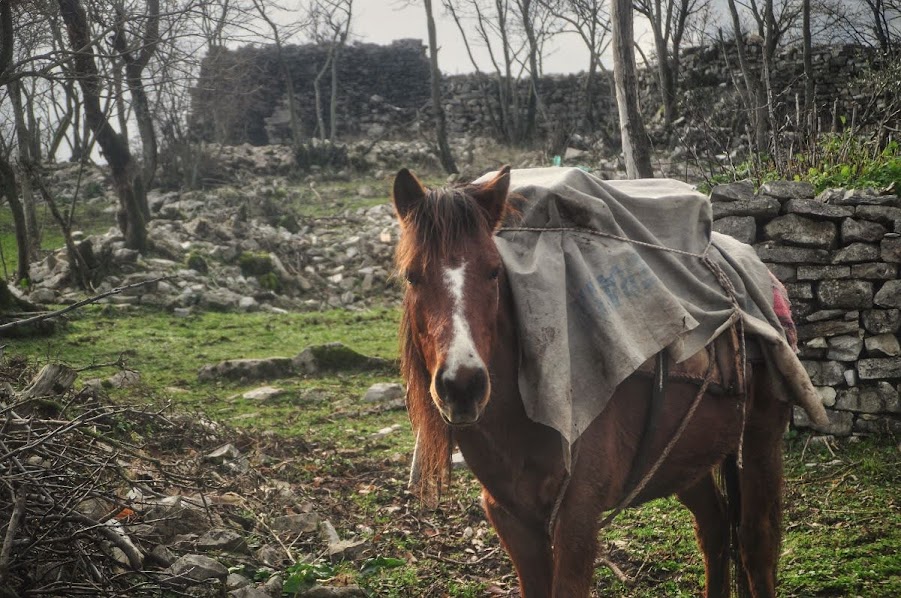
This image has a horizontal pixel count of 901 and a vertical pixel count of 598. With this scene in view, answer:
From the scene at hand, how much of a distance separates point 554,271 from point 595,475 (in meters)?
0.77

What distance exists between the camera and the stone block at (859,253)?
620 centimetres

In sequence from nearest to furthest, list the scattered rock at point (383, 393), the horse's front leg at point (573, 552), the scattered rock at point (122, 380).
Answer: the horse's front leg at point (573, 552) < the scattered rock at point (122, 380) < the scattered rock at point (383, 393)

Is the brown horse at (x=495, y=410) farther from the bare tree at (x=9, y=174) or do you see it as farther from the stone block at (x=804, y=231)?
the bare tree at (x=9, y=174)

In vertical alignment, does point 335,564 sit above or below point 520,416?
below

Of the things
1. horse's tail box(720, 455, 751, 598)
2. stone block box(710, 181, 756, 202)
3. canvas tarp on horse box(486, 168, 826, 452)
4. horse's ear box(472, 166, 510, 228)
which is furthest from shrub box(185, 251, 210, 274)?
horse's ear box(472, 166, 510, 228)

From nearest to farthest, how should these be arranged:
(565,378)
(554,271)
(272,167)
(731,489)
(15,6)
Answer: (565,378), (554,271), (731,489), (15,6), (272,167)

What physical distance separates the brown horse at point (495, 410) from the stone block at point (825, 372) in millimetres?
3489

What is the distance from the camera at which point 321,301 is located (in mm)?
12445

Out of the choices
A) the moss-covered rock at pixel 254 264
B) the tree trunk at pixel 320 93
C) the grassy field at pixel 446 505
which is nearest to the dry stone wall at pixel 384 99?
the tree trunk at pixel 320 93

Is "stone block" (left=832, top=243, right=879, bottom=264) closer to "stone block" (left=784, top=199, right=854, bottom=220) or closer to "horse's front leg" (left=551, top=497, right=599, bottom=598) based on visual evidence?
"stone block" (left=784, top=199, right=854, bottom=220)

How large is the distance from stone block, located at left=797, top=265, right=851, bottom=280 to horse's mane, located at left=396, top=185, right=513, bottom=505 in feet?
14.0

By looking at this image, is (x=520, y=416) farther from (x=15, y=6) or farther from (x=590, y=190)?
(x=15, y=6)

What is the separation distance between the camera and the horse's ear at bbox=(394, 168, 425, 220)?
2756mm

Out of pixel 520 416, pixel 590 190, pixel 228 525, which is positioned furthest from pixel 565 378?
pixel 228 525
